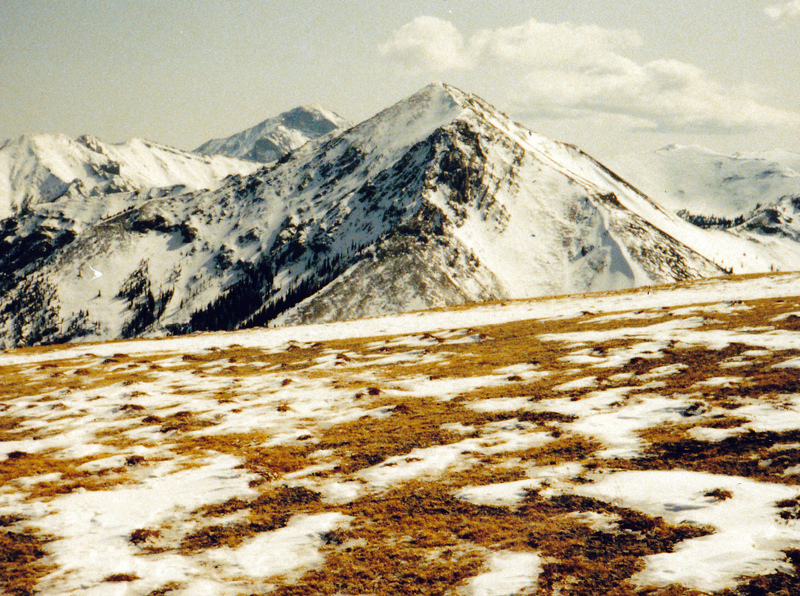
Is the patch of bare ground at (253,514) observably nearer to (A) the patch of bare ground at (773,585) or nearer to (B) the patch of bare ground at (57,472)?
(B) the patch of bare ground at (57,472)

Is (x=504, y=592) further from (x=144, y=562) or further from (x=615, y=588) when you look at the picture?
(x=144, y=562)

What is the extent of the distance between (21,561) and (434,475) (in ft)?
26.5

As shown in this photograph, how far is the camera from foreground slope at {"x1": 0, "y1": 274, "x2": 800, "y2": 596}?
323 inches

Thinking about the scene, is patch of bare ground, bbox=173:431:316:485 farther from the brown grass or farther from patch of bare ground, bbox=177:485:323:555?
the brown grass

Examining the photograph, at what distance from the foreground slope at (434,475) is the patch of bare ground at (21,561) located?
2.0 inches

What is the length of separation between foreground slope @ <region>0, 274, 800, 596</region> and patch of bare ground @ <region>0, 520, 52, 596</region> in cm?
5

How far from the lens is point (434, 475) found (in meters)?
11.8

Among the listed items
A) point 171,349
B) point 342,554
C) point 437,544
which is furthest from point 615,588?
point 171,349

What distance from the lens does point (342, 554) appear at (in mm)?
8930

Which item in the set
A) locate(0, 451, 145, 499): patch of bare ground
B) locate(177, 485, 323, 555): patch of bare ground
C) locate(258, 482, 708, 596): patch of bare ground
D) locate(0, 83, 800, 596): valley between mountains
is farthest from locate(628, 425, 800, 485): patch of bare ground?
locate(0, 451, 145, 499): patch of bare ground

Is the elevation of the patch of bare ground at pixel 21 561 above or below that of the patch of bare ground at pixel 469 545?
above

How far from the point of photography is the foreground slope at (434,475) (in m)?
8.20

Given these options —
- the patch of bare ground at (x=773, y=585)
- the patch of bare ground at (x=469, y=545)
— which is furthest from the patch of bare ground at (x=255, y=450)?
the patch of bare ground at (x=773, y=585)

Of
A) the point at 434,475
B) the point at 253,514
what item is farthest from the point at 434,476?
the point at 253,514
